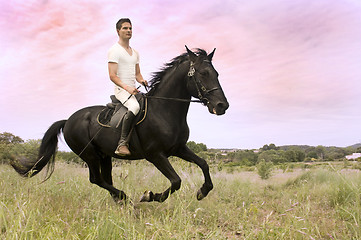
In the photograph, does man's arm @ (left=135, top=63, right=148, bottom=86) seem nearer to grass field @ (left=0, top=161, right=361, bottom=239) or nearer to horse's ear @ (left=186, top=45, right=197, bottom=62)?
horse's ear @ (left=186, top=45, right=197, bottom=62)

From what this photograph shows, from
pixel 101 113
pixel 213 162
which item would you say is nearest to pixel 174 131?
pixel 101 113

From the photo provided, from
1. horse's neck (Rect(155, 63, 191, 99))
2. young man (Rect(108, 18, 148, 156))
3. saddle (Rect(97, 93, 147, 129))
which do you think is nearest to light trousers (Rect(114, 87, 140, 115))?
young man (Rect(108, 18, 148, 156))

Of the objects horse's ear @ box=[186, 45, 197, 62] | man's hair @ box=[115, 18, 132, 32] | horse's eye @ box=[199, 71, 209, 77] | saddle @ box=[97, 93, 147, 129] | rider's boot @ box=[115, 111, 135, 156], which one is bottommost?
rider's boot @ box=[115, 111, 135, 156]

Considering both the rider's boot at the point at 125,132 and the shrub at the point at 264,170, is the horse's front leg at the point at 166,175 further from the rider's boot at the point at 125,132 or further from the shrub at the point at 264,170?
the shrub at the point at 264,170

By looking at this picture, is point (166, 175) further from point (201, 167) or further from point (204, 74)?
point (204, 74)

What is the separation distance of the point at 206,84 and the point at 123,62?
1.67 m

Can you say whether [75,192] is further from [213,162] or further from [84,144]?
[213,162]

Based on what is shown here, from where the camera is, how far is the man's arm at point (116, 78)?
4836 mm

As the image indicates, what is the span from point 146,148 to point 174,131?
1.82 ft

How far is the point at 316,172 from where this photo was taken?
10.8 meters

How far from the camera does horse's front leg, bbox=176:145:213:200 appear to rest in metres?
4.79

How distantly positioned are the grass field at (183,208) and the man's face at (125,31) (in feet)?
8.80

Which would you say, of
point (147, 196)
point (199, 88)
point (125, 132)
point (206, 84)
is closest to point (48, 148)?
point (125, 132)

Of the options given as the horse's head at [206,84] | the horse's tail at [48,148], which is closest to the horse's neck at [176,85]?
the horse's head at [206,84]
